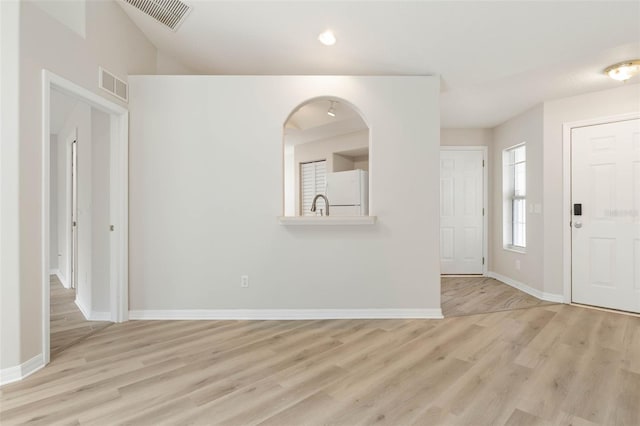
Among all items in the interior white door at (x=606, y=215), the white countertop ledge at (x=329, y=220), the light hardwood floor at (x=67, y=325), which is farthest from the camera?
the interior white door at (x=606, y=215)

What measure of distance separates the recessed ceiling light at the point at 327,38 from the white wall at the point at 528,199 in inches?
112

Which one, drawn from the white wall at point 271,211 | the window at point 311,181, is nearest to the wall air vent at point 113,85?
the white wall at point 271,211

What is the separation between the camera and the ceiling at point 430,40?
2.46 meters

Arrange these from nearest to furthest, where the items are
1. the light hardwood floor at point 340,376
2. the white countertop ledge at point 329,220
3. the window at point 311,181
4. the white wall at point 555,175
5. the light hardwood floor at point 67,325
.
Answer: the light hardwood floor at point 340,376, the light hardwood floor at point 67,325, the white countertop ledge at point 329,220, the white wall at point 555,175, the window at point 311,181

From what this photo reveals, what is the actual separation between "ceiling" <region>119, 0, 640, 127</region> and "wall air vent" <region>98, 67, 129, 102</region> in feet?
2.18

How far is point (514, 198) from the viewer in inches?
191

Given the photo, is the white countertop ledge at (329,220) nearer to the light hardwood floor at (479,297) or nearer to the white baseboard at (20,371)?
the light hardwood floor at (479,297)

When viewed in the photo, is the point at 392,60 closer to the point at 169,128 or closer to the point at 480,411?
the point at 169,128

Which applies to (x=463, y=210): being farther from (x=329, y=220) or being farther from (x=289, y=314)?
(x=289, y=314)

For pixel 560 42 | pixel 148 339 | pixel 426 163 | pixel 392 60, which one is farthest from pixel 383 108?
pixel 148 339

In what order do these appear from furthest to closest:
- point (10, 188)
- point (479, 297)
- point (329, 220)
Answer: point (479, 297), point (329, 220), point (10, 188)

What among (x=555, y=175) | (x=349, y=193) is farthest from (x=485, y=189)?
(x=349, y=193)

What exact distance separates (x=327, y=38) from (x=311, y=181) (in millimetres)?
3715

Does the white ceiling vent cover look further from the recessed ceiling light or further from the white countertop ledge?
the white countertop ledge
